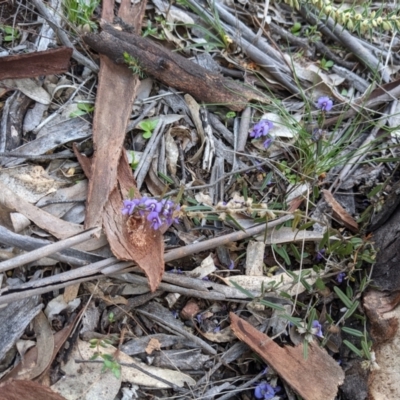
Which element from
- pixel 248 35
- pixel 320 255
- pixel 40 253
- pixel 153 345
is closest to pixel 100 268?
pixel 40 253

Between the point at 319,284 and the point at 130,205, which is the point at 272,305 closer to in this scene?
the point at 319,284

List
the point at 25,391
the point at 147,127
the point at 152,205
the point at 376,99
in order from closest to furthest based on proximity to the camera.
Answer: the point at 25,391 → the point at 152,205 → the point at 147,127 → the point at 376,99

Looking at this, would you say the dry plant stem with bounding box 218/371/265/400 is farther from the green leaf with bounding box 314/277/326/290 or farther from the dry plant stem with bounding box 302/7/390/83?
the dry plant stem with bounding box 302/7/390/83

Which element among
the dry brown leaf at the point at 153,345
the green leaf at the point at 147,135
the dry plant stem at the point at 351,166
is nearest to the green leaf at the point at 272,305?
the dry brown leaf at the point at 153,345

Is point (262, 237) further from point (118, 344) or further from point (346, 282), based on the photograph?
point (118, 344)

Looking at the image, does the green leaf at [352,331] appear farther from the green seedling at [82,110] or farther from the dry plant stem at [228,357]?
the green seedling at [82,110]

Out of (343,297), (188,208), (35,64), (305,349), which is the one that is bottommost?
(305,349)
